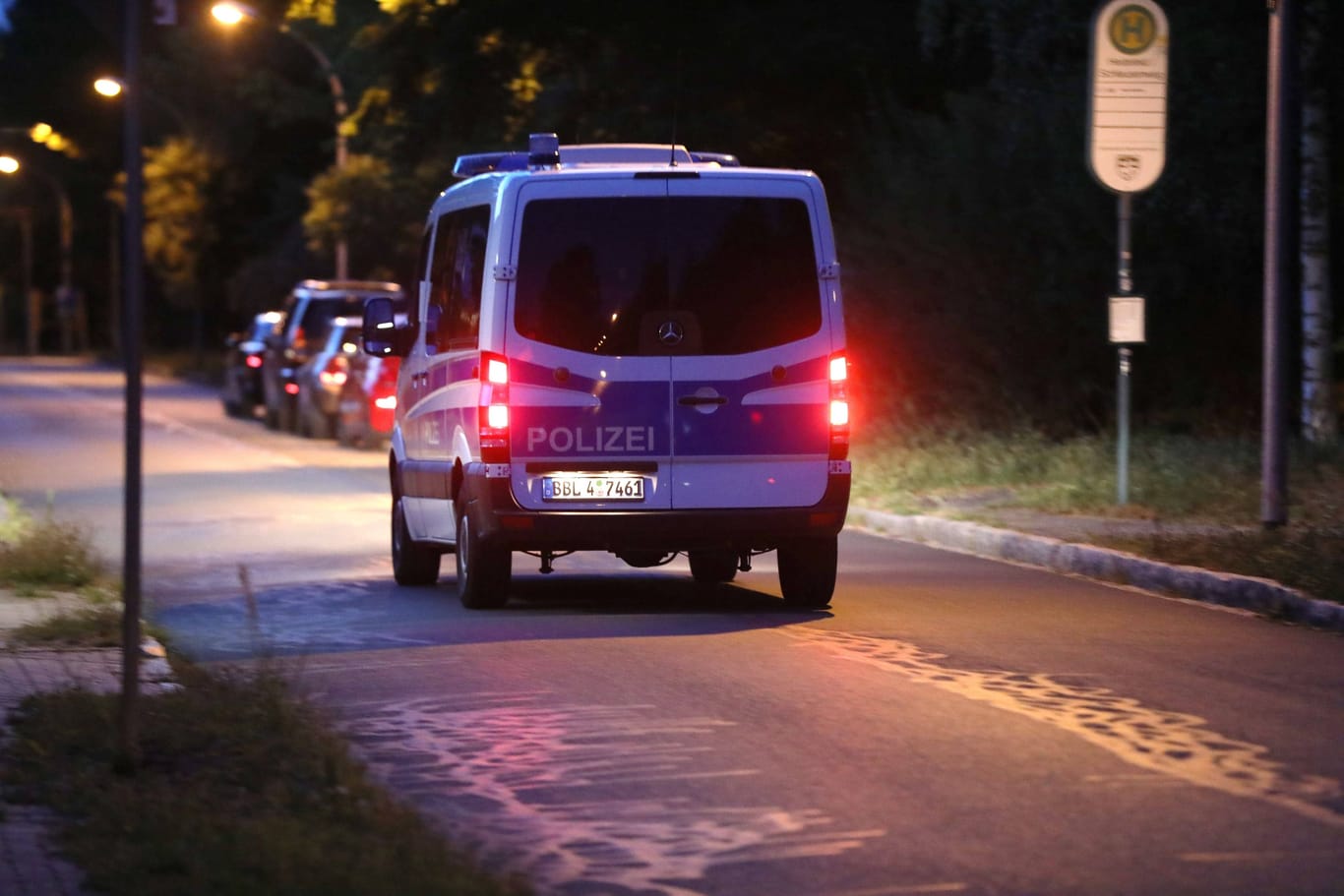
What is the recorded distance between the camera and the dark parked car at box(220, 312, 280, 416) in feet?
131

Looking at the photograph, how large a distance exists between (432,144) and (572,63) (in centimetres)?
212

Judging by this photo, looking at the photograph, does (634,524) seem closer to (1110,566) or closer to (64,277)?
(1110,566)

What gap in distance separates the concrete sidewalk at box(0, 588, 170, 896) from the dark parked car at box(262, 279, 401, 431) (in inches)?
845

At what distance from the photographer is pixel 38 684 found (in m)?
9.96

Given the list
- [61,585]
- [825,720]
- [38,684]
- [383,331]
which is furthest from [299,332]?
[825,720]

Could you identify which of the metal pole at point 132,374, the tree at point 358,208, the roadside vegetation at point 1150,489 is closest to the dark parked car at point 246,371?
the tree at point 358,208

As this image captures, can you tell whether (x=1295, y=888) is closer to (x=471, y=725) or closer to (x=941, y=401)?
(x=471, y=725)

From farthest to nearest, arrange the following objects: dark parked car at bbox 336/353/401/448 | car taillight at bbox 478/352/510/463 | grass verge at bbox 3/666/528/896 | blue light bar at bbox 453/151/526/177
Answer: dark parked car at bbox 336/353/401/448 → blue light bar at bbox 453/151/526/177 → car taillight at bbox 478/352/510/463 → grass verge at bbox 3/666/528/896

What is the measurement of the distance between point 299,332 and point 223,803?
1112 inches

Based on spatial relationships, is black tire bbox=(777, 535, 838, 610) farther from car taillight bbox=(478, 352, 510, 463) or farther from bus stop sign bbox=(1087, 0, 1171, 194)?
bus stop sign bbox=(1087, 0, 1171, 194)

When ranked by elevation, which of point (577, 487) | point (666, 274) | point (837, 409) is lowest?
point (577, 487)

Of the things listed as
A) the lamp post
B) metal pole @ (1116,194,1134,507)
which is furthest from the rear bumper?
the lamp post

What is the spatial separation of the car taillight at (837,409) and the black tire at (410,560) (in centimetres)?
301

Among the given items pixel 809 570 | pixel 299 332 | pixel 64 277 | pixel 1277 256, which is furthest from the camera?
pixel 64 277
